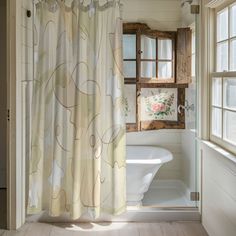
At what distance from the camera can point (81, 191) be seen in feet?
11.3

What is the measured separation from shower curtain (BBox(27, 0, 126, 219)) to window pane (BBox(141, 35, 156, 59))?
952 millimetres

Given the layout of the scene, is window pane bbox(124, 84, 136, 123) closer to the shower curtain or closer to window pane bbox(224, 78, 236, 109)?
the shower curtain

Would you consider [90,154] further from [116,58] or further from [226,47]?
[226,47]

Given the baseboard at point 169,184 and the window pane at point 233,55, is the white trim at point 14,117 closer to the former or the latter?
the baseboard at point 169,184

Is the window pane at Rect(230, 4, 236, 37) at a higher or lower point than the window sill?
higher

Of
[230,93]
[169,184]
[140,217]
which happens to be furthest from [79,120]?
[169,184]

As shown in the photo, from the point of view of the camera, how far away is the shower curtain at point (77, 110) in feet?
10.9

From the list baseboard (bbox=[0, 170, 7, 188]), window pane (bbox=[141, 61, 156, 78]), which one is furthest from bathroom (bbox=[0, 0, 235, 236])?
baseboard (bbox=[0, 170, 7, 188])

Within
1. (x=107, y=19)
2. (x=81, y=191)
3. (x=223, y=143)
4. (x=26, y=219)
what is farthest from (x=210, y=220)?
(x=107, y=19)

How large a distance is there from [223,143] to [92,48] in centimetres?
138

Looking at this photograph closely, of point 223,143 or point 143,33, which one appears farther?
point 143,33

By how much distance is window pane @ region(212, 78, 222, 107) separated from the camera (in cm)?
316

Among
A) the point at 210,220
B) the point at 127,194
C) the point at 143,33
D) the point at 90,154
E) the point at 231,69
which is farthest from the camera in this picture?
the point at 143,33

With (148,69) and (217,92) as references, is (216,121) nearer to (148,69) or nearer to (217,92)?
(217,92)
